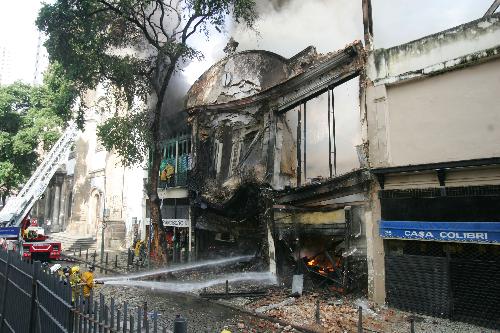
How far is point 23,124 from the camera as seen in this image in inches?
1113

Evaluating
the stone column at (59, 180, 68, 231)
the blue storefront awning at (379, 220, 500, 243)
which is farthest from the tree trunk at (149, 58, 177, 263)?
the stone column at (59, 180, 68, 231)

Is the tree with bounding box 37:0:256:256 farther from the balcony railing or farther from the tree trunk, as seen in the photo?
the balcony railing

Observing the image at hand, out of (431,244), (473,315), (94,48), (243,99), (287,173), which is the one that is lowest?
(473,315)

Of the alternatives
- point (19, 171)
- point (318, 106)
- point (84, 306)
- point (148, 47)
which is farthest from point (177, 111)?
point (84, 306)

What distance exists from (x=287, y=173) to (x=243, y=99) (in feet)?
14.2

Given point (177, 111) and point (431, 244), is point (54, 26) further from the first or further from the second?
point (431, 244)

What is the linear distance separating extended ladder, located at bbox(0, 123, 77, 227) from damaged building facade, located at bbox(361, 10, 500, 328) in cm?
1839

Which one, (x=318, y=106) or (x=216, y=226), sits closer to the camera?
(x=216, y=226)

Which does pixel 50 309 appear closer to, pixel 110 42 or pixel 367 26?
pixel 367 26

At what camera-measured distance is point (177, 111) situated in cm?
2469

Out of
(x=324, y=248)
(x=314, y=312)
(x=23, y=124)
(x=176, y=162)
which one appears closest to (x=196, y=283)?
(x=324, y=248)

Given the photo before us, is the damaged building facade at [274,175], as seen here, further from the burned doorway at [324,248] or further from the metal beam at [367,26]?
the metal beam at [367,26]

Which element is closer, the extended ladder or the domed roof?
the extended ladder

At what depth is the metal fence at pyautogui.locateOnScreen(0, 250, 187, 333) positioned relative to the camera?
138 inches
